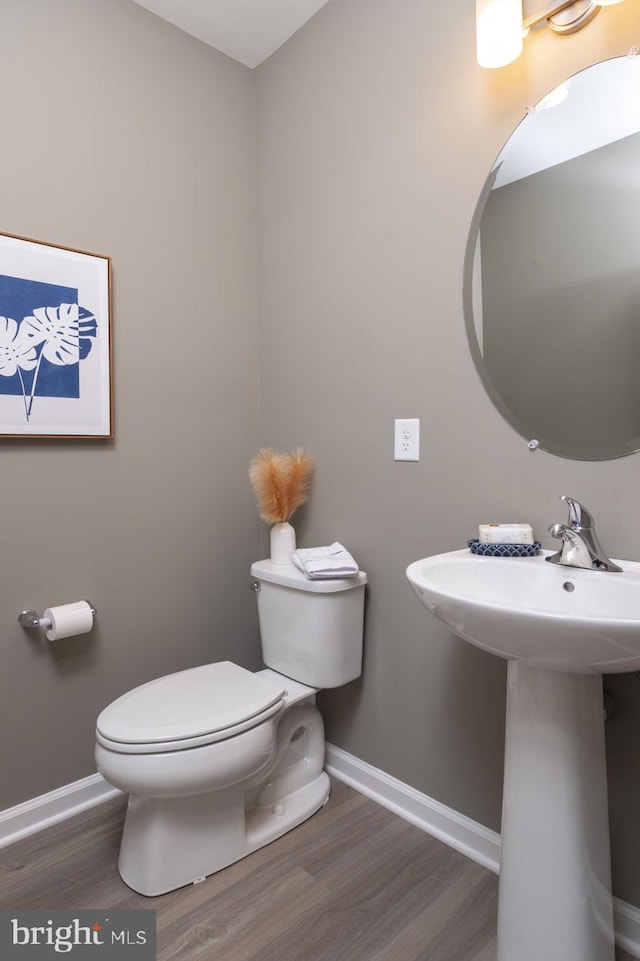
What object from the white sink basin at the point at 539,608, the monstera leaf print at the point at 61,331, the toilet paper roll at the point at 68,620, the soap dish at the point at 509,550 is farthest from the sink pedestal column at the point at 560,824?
the monstera leaf print at the point at 61,331

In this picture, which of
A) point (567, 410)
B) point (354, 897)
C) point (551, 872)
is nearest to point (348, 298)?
point (567, 410)

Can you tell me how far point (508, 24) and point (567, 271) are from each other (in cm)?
57

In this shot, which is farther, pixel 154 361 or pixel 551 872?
pixel 154 361

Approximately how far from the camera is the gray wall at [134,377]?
1.58m

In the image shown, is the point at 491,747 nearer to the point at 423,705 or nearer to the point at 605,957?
the point at 423,705

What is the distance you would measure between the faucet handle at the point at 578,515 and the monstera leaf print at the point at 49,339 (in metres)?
1.40

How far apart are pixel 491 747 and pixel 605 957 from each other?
0.45 m

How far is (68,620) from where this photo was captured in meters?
1.58

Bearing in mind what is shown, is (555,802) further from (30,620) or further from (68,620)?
(30,620)

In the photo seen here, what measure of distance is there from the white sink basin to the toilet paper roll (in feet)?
3.29

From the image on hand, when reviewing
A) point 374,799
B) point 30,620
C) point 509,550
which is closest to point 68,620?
point 30,620

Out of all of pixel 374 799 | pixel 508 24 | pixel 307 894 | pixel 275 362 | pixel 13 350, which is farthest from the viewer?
pixel 275 362

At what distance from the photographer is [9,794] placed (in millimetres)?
1574

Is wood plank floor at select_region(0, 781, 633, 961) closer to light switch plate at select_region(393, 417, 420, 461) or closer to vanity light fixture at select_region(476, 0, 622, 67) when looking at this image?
light switch plate at select_region(393, 417, 420, 461)
